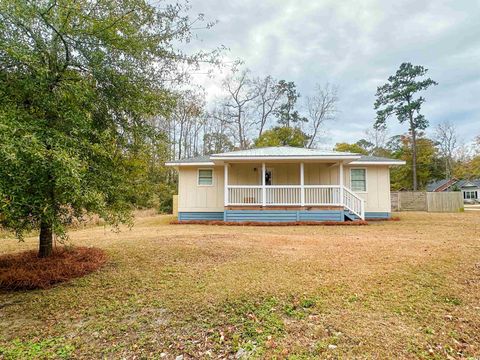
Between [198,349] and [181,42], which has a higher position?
[181,42]

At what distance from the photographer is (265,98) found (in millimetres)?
27391

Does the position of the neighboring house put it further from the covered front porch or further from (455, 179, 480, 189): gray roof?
the covered front porch

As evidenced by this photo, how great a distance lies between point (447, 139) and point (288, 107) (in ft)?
69.8

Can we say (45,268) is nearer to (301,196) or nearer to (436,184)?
(301,196)

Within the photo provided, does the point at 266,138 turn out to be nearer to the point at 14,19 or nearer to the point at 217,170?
the point at 217,170

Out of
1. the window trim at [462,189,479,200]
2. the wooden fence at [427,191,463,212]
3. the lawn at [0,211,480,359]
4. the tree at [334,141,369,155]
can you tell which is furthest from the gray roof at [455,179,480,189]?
the lawn at [0,211,480,359]

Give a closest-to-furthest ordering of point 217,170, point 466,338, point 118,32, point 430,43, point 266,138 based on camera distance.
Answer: point 466,338 < point 118,32 < point 217,170 < point 430,43 < point 266,138

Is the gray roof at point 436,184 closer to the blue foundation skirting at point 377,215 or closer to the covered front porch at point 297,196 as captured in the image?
the blue foundation skirting at point 377,215

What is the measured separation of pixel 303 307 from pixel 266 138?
22.7 m

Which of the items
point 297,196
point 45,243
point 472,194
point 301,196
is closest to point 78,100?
point 45,243

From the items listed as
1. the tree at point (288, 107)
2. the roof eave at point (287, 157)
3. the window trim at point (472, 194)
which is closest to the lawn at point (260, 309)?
the roof eave at point (287, 157)

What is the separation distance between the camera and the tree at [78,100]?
10.1 feet

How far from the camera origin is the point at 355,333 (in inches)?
105

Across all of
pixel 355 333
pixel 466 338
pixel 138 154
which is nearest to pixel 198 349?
pixel 355 333
